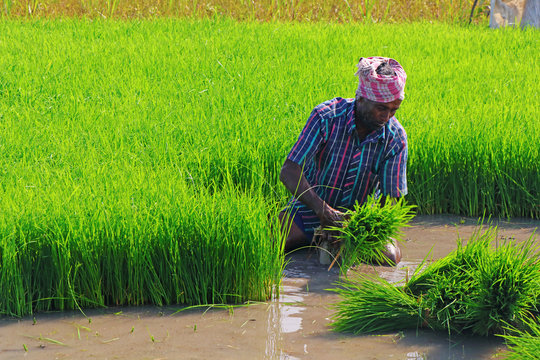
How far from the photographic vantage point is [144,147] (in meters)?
5.01

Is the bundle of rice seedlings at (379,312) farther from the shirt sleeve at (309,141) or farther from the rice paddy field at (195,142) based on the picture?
the shirt sleeve at (309,141)

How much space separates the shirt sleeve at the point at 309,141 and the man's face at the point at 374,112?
0.71ft

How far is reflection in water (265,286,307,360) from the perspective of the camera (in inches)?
119

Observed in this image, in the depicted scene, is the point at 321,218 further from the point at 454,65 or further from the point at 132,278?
the point at 454,65

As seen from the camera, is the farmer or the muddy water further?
the farmer

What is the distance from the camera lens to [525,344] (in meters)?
2.76

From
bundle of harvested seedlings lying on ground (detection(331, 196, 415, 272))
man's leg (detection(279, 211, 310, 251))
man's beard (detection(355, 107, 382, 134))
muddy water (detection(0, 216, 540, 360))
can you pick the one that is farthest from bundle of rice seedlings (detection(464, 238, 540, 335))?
man's leg (detection(279, 211, 310, 251))

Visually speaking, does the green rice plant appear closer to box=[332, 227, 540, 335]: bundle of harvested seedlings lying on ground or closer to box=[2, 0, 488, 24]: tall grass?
box=[332, 227, 540, 335]: bundle of harvested seedlings lying on ground

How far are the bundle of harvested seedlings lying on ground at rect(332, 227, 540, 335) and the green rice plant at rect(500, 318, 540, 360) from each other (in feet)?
0.15

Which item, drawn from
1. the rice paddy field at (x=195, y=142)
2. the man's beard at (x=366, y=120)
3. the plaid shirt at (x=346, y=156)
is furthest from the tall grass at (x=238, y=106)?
the man's beard at (x=366, y=120)

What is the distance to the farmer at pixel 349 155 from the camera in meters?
3.72

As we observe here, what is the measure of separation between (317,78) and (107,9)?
17.9ft

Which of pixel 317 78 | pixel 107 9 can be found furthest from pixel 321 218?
pixel 107 9

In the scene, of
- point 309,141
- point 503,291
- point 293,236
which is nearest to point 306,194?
point 309,141
